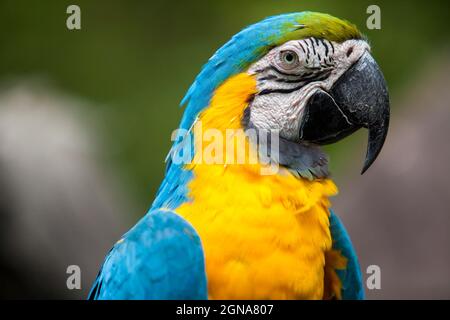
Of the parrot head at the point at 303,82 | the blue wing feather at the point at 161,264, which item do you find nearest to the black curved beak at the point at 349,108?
the parrot head at the point at 303,82

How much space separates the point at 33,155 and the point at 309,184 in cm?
343

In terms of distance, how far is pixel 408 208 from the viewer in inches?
192

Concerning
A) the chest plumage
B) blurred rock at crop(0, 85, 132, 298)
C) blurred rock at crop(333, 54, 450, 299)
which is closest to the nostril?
the chest plumage

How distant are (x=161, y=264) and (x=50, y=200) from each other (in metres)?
3.06

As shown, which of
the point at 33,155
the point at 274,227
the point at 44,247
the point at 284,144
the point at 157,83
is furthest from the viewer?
the point at 157,83

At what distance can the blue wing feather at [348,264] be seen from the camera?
2.51 meters

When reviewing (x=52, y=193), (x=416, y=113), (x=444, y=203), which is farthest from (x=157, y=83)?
(x=444, y=203)

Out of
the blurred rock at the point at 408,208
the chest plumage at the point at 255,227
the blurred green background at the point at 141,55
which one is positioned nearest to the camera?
the chest plumage at the point at 255,227

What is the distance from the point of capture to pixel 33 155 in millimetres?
5164

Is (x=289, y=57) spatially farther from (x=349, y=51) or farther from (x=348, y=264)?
(x=348, y=264)

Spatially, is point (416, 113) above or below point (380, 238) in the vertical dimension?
above

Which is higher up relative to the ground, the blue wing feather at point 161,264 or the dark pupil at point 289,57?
the dark pupil at point 289,57

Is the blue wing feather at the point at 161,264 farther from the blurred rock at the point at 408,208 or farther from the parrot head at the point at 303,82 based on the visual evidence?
the blurred rock at the point at 408,208
